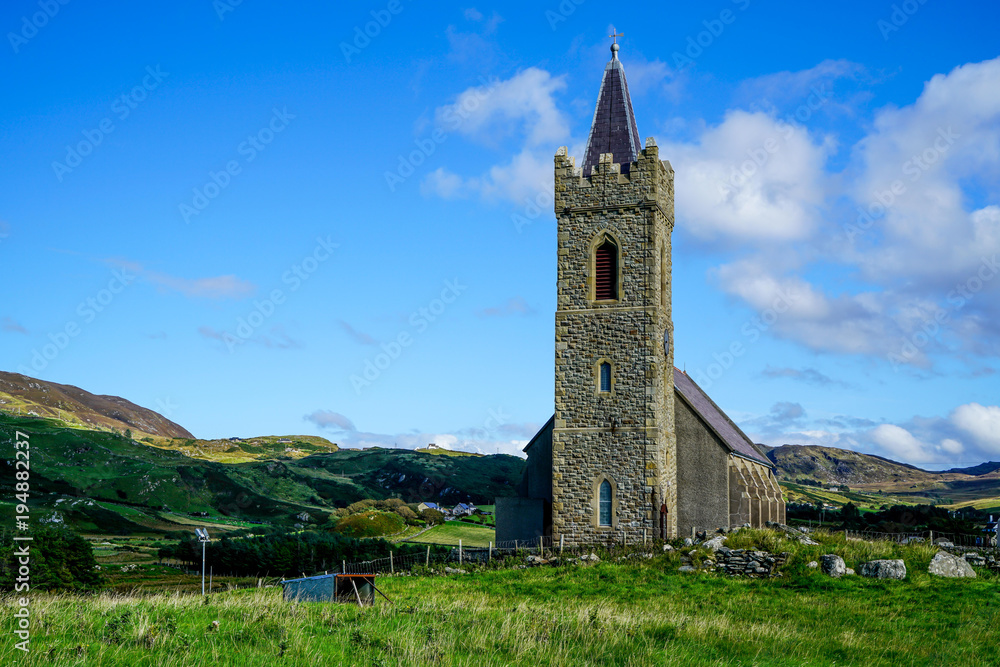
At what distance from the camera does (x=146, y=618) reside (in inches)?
518

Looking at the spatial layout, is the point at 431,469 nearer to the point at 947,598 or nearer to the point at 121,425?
the point at 121,425

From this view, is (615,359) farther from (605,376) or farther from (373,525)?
(373,525)

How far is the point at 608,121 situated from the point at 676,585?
19152mm

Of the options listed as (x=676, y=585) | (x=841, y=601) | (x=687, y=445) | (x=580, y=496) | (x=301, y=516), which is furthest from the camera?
(x=301, y=516)

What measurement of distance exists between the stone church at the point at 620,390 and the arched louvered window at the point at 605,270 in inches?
1.5

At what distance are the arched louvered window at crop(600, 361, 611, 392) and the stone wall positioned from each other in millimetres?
224

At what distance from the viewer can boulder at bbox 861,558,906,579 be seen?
24406 millimetres

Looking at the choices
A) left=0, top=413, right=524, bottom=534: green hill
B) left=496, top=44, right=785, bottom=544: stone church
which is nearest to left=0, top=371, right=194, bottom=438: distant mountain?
left=0, top=413, right=524, bottom=534: green hill

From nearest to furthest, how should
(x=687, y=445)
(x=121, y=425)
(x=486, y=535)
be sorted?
(x=687, y=445) → (x=486, y=535) → (x=121, y=425)

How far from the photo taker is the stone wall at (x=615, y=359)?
3180cm

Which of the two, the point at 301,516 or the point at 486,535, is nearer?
the point at 486,535

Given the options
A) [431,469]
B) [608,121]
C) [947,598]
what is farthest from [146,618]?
[431,469]

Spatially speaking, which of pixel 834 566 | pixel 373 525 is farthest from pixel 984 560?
pixel 373 525

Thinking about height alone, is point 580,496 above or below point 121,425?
below
